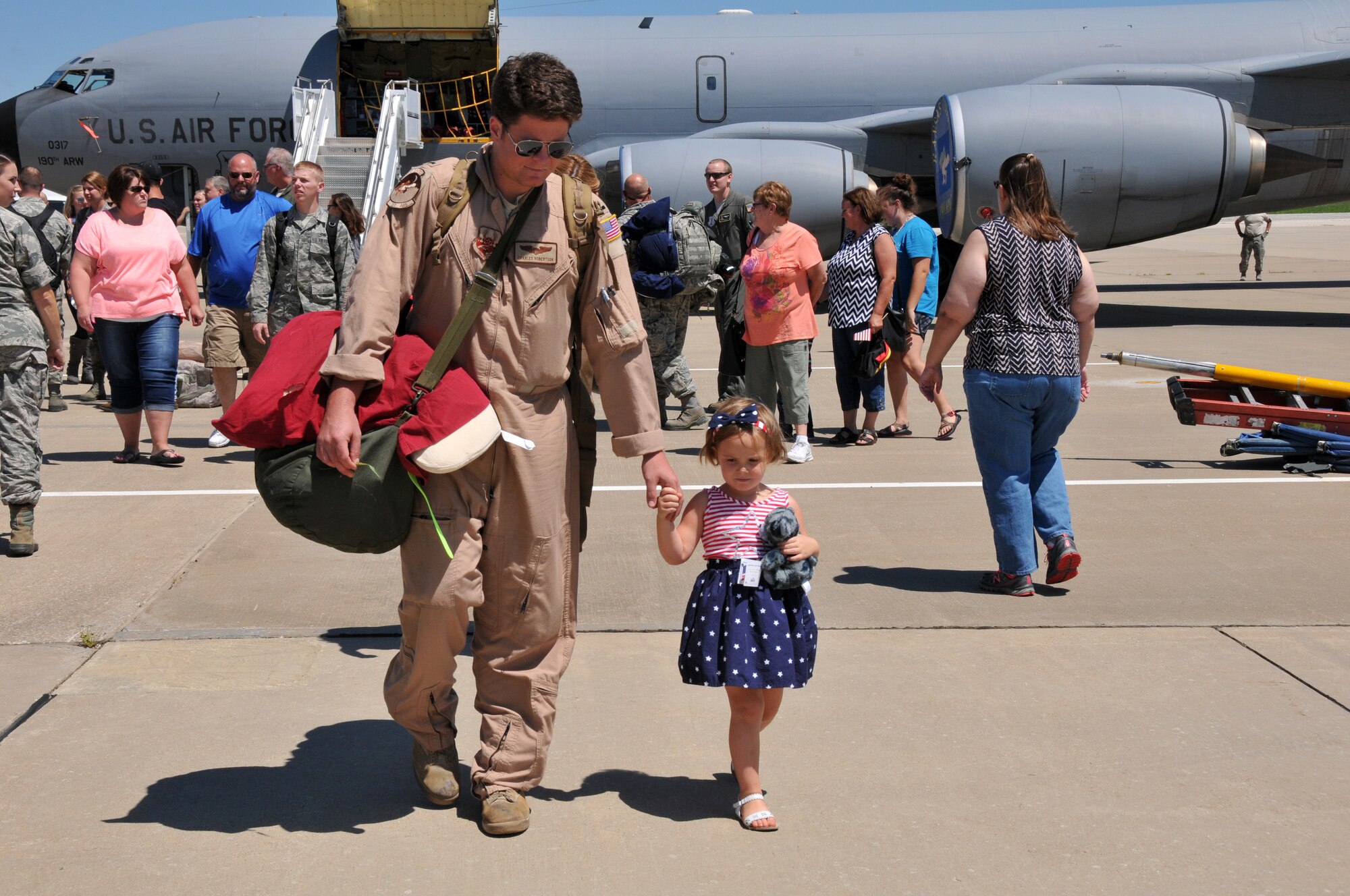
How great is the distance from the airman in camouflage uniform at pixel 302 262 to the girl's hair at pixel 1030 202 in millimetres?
4109

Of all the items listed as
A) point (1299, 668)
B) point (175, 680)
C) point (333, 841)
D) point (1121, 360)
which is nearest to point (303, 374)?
point (333, 841)

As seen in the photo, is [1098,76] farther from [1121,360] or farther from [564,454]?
[564,454]

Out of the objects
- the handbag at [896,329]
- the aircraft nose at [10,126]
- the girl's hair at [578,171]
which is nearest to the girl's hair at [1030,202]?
the girl's hair at [578,171]

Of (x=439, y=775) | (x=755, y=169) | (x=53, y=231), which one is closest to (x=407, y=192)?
(x=439, y=775)

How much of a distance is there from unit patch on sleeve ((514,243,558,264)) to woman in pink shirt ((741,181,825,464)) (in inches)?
180

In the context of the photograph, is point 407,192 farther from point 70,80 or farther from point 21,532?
point 70,80

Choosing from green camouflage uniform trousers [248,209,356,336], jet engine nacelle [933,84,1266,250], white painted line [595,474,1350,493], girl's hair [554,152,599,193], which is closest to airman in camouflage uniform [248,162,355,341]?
green camouflage uniform trousers [248,209,356,336]

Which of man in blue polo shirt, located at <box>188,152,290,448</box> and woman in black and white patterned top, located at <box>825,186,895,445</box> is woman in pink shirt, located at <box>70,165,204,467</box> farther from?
woman in black and white patterned top, located at <box>825,186,895,445</box>

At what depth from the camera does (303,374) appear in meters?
2.94

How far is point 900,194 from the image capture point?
8828 mm

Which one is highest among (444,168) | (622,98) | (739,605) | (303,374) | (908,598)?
(622,98)

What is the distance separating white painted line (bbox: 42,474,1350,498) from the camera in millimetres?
7133

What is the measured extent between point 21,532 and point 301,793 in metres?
3.19

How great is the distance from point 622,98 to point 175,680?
14.5 m
